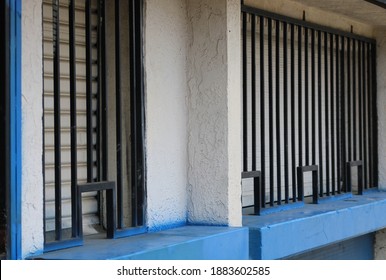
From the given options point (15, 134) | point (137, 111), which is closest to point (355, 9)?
point (137, 111)

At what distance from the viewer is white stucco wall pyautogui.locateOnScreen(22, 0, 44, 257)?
16.0 ft

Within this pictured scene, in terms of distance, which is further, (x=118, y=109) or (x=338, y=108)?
(x=338, y=108)

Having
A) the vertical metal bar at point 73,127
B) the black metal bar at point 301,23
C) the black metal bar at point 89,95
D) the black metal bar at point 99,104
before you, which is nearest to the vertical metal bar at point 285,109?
the black metal bar at point 301,23

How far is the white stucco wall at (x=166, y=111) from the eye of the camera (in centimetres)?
608

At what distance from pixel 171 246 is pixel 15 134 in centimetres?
132

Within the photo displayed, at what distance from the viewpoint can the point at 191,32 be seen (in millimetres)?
6500

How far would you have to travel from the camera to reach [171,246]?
5336mm

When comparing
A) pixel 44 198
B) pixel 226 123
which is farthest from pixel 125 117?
pixel 44 198

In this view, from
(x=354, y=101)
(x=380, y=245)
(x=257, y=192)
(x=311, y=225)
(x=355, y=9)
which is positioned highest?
(x=355, y=9)

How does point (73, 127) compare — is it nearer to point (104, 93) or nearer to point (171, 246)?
point (104, 93)

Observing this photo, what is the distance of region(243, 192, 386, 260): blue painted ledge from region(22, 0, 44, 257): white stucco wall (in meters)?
2.06

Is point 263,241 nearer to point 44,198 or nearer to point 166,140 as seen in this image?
point 166,140

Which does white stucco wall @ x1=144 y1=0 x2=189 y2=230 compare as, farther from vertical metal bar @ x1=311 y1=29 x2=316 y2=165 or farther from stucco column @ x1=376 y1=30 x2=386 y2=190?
stucco column @ x1=376 y1=30 x2=386 y2=190

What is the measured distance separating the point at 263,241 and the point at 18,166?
2.38 m
